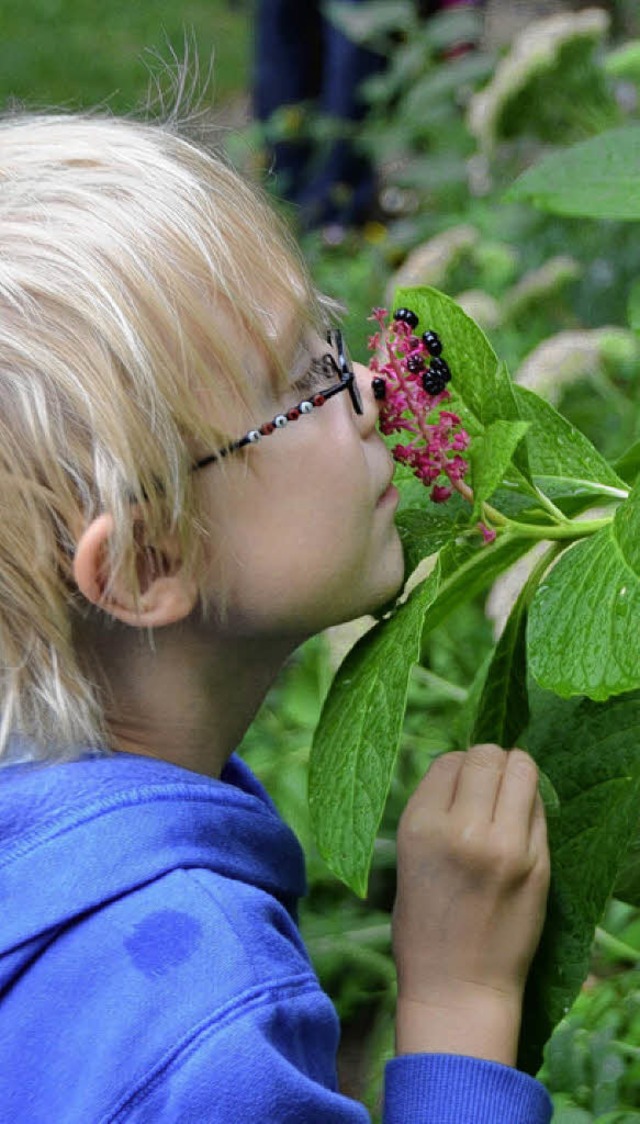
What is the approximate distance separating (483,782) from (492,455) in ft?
0.91

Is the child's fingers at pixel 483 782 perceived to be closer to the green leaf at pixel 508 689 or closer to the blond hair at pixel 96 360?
the green leaf at pixel 508 689

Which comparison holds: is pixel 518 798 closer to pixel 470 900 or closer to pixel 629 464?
pixel 470 900

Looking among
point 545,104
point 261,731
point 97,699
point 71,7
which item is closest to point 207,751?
point 97,699

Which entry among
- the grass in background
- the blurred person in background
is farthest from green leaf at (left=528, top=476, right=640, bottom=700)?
the grass in background

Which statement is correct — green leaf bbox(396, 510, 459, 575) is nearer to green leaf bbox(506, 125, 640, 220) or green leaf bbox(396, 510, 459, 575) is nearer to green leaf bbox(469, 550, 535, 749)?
green leaf bbox(469, 550, 535, 749)

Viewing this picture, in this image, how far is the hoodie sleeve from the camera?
94 cm

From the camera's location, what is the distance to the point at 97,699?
42.8 inches

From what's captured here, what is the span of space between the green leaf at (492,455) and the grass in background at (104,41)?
204 inches

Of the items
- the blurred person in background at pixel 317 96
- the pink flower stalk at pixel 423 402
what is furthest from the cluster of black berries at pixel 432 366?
the blurred person in background at pixel 317 96

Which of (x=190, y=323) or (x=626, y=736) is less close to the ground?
(x=190, y=323)

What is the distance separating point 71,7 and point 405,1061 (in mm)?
7587

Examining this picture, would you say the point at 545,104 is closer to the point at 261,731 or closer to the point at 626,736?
the point at 261,731

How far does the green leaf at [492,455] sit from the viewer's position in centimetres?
92

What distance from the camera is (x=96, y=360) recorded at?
3.20ft
